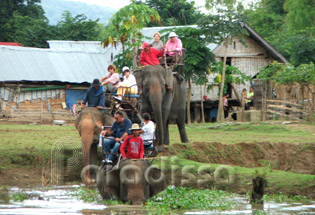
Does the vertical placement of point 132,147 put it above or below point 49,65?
below

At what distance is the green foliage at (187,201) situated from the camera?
13133mm

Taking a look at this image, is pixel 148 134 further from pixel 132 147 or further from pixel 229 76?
pixel 229 76

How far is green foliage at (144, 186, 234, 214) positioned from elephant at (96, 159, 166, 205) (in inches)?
10.3

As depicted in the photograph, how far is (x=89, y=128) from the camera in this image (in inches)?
626

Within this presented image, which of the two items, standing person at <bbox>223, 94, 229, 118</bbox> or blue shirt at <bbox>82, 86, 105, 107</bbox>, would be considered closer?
blue shirt at <bbox>82, 86, 105, 107</bbox>

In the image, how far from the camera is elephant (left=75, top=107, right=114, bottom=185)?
15781 millimetres

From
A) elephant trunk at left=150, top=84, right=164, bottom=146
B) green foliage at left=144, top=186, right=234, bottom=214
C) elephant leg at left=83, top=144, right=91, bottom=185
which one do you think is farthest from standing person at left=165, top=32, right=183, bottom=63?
green foliage at left=144, top=186, right=234, bottom=214

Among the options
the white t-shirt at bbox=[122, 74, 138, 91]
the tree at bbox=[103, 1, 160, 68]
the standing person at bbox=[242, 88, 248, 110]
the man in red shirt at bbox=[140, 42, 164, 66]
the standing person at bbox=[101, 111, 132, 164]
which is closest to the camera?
the standing person at bbox=[101, 111, 132, 164]

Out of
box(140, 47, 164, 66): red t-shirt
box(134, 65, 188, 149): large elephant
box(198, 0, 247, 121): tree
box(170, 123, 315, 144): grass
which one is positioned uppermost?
box(198, 0, 247, 121): tree

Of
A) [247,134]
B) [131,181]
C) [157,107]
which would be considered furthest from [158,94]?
[247,134]

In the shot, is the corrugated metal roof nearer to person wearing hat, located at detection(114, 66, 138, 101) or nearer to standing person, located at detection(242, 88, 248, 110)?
standing person, located at detection(242, 88, 248, 110)

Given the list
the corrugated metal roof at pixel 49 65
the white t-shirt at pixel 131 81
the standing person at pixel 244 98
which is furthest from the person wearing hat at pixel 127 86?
the corrugated metal roof at pixel 49 65

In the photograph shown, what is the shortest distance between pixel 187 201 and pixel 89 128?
141 inches

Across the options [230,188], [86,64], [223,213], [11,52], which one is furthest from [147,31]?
[223,213]
